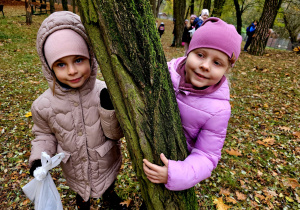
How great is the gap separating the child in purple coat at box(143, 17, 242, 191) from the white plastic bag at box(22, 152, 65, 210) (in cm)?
80

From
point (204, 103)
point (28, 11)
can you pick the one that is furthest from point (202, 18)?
point (28, 11)

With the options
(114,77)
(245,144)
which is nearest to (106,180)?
(114,77)

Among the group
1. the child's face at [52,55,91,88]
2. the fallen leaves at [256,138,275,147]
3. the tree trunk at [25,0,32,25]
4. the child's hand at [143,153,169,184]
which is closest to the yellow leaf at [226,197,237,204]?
the fallen leaves at [256,138,275,147]

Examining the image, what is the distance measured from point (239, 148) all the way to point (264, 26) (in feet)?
25.7

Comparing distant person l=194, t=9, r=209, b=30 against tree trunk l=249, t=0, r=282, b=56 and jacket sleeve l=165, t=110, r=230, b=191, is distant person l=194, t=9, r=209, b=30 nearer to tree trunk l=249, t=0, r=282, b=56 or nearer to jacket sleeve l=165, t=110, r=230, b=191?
tree trunk l=249, t=0, r=282, b=56

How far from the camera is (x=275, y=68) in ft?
25.5

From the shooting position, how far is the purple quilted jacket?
3.82 ft

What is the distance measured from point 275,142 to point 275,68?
17.0 feet

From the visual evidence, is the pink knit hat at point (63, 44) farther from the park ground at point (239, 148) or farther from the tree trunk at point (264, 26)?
the tree trunk at point (264, 26)

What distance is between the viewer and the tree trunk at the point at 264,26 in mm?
8344

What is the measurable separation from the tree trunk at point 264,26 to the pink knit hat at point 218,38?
9.59 metres

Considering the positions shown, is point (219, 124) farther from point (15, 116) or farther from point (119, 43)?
point (15, 116)

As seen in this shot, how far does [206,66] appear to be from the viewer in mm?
1196

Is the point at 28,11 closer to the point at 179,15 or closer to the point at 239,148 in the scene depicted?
the point at 179,15
